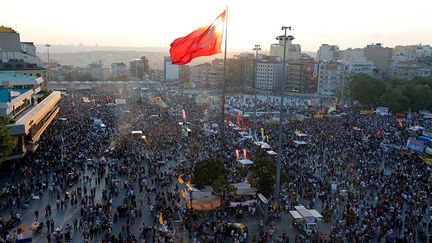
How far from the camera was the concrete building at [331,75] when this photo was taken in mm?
85125

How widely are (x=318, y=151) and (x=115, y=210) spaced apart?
17.4 meters

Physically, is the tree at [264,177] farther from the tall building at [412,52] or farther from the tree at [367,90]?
the tall building at [412,52]

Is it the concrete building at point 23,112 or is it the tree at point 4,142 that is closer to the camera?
the tree at point 4,142

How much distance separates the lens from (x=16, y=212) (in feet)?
65.0

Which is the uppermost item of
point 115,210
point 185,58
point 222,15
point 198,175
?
point 222,15

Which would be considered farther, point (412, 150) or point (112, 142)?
point (112, 142)

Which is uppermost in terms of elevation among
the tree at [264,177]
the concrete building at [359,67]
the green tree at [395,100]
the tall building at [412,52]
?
the tall building at [412,52]

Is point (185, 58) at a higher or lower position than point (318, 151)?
higher

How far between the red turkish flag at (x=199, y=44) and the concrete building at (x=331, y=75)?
71.1m

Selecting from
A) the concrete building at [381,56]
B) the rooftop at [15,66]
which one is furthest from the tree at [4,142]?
the concrete building at [381,56]

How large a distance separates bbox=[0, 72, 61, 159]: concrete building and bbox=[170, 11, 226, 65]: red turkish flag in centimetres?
1207

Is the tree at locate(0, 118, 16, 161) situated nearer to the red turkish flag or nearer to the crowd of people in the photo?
the crowd of people

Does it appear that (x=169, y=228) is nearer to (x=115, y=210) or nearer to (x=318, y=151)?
(x=115, y=210)

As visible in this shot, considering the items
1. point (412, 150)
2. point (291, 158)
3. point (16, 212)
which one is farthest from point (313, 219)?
point (412, 150)
